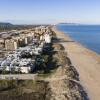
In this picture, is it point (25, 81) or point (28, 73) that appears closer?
point (25, 81)

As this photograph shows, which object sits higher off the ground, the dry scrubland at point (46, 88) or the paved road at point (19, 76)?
the dry scrubland at point (46, 88)

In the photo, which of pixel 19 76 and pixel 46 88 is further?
pixel 19 76

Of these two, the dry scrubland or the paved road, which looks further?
the paved road

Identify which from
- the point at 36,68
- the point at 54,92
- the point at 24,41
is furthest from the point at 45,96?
the point at 24,41

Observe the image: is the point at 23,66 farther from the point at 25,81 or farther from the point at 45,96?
the point at 45,96

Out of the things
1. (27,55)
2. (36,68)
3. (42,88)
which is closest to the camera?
(42,88)

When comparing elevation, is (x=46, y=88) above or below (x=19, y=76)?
above

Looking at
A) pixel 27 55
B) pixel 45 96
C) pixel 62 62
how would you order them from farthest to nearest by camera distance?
pixel 27 55, pixel 62 62, pixel 45 96

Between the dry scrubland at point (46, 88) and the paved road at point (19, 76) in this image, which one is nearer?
the dry scrubland at point (46, 88)

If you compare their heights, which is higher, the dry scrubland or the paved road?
the dry scrubland

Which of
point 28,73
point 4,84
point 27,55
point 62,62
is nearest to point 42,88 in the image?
point 4,84

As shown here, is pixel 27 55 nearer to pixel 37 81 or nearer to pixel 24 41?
pixel 37 81
